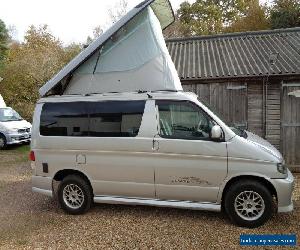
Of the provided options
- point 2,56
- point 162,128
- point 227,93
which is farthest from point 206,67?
point 2,56

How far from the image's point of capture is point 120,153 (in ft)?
18.7

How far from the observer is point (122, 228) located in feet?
17.7

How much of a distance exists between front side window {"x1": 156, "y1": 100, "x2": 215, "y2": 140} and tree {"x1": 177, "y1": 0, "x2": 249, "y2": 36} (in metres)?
29.3

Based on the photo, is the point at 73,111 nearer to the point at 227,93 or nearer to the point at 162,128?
the point at 162,128

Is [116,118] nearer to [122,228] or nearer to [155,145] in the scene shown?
[155,145]

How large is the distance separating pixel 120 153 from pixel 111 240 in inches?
57.2

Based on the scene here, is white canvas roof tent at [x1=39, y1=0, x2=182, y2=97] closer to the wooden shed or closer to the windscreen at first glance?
the wooden shed

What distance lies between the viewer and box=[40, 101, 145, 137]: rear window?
570 cm

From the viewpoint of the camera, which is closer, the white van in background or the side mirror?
the side mirror

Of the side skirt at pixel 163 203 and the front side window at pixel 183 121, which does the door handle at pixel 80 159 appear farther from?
the front side window at pixel 183 121

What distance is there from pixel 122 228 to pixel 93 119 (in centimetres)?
196

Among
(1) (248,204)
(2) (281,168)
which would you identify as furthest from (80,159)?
(2) (281,168)

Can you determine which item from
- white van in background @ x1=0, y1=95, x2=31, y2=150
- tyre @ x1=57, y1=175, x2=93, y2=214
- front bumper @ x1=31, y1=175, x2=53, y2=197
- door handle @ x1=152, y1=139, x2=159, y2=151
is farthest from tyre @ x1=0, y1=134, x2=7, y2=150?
door handle @ x1=152, y1=139, x2=159, y2=151

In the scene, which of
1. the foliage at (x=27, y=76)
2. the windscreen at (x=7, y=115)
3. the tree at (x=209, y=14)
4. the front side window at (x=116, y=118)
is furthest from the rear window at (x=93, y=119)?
the tree at (x=209, y=14)
